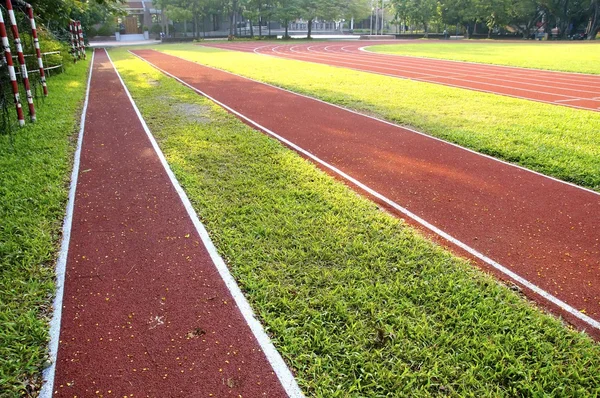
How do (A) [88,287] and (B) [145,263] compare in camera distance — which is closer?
(A) [88,287]

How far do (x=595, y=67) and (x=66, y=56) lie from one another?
2385cm

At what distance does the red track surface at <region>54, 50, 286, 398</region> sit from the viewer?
Result: 2.61m

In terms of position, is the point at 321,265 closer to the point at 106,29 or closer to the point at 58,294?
the point at 58,294

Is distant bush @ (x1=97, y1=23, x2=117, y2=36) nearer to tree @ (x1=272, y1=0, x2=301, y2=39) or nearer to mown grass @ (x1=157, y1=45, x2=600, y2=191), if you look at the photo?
tree @ (x1=272, y1=0, x2=301, y2=39)

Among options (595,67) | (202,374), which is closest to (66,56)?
(202,374)

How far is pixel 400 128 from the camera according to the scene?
8617 millimetres

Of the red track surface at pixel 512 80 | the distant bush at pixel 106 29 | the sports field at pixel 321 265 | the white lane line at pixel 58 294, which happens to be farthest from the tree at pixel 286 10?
the white lane line at pixel 58 294

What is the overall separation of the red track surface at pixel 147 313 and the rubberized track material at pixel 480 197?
2.36 metres

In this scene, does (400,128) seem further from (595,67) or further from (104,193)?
(595,67)

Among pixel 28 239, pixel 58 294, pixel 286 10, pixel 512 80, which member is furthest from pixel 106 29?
pixel 58 294

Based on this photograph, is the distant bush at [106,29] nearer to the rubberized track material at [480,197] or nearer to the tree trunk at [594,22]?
the rubberized track material at [480,197]

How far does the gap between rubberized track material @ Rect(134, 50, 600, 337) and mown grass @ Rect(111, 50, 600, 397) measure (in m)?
0.46

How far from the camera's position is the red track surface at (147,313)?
2.61 m

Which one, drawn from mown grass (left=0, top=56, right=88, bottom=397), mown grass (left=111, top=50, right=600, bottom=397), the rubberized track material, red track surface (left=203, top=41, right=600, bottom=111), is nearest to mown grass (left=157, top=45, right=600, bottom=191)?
the rubberized track material
